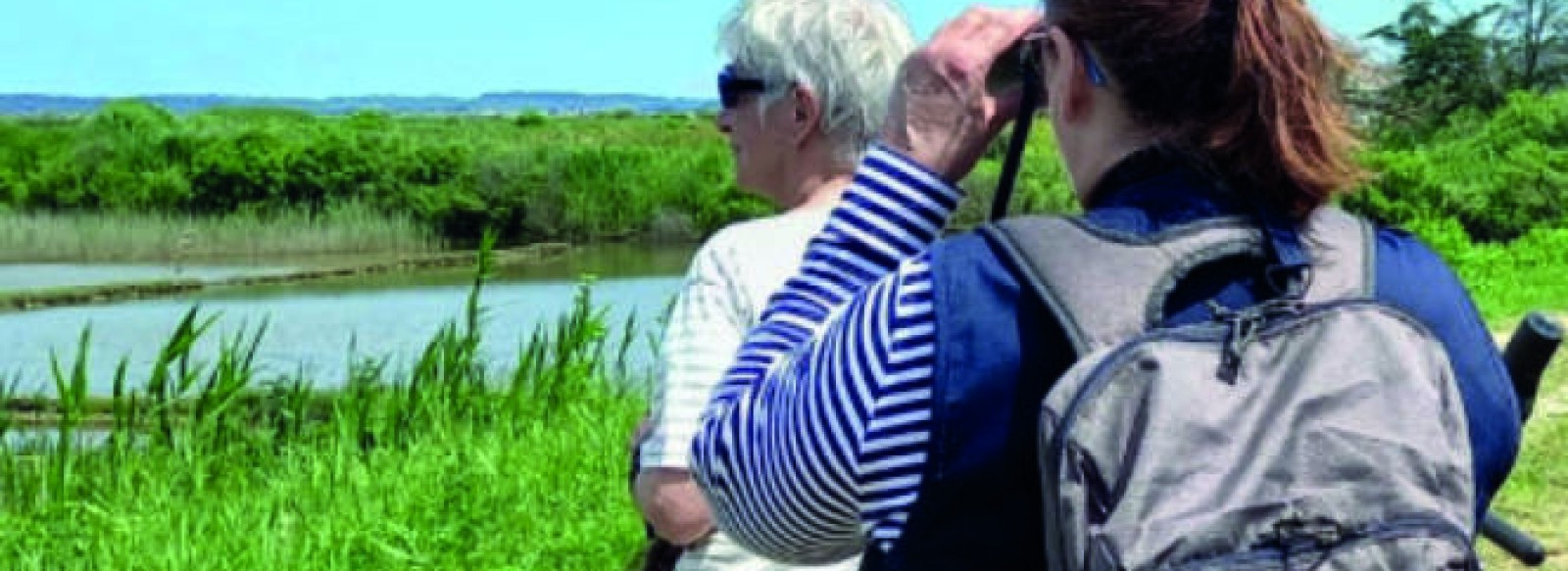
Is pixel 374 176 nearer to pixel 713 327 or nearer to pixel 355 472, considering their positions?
pixel 355 472

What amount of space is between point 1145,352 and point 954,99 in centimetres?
36

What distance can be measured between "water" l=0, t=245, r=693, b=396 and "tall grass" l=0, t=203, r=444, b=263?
195 inches

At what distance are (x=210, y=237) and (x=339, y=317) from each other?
15485 millimetres

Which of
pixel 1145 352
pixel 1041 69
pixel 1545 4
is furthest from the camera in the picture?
pixel 1545 4

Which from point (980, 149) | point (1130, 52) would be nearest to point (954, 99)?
point (980, 149)

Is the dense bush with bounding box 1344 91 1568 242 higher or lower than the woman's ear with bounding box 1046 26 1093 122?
lower

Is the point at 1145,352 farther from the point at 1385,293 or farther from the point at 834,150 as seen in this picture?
the point at 834,150

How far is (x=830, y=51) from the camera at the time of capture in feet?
7.78

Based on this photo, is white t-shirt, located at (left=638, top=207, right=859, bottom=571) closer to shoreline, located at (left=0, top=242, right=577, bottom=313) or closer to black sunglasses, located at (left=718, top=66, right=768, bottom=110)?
black sunglasses, located at (left=718, top=66, right=768, bottom=110)

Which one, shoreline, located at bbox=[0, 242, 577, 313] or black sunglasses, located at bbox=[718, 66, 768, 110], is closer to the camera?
black sunglasses, located at bbox=[718, 66, 768, 110]

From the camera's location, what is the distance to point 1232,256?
1.46 meters

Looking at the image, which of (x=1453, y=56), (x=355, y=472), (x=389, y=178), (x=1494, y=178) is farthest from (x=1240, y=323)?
(x=389, y=178)

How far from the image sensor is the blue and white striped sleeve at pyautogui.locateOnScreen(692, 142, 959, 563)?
145 cm

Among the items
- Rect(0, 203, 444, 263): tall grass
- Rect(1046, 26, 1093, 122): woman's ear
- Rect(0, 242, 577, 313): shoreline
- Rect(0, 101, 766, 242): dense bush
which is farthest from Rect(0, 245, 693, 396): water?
Rect(1046, 26, 1093, 122): woman's ear
